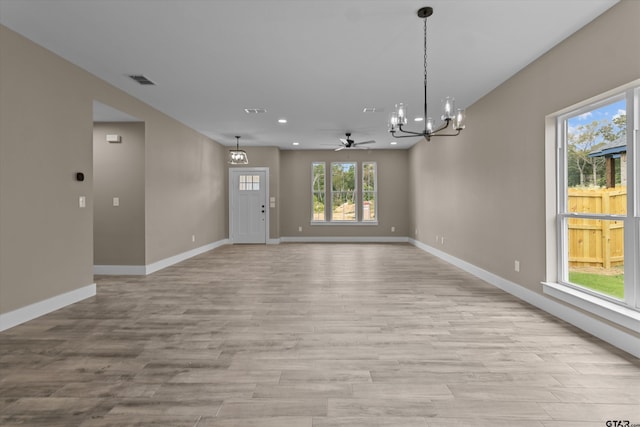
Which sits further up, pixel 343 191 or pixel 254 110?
pixel 254 110

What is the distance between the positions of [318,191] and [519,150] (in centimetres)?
648

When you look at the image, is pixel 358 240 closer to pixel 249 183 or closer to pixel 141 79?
pixel 249 183

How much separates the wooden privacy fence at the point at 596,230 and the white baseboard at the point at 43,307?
5.48 m

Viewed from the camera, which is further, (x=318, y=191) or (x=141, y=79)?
(x=318, y=191)

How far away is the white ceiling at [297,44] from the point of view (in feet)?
9.11

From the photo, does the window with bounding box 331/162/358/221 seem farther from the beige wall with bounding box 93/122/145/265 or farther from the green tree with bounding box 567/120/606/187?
the green tree with bounding box 567/120/606/187

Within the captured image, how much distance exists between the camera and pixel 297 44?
11.1 feet

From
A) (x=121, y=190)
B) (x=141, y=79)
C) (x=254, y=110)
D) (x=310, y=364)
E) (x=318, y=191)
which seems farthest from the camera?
(x=318, y=191)

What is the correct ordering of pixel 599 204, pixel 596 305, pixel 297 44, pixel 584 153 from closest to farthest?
pixel 596 305, pixel 599 204, pixel 584 153, pixel 297 44

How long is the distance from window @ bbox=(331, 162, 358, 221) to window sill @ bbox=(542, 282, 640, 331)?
22.0 ft

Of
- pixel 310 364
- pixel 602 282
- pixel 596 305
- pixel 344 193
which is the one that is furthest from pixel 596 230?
pixel 344 193

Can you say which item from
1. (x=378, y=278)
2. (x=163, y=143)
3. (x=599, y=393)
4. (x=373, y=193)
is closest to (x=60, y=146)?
(x=163, y=143)

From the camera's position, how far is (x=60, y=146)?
3717mm

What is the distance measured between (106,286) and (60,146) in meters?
2.03
